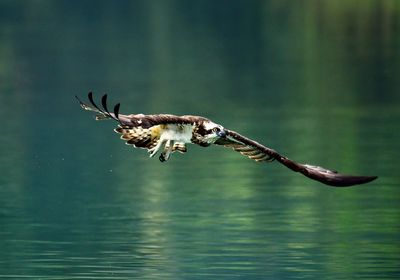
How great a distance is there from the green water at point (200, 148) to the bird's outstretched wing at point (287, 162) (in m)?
1.44

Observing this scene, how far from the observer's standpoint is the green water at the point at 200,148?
20.2 metres

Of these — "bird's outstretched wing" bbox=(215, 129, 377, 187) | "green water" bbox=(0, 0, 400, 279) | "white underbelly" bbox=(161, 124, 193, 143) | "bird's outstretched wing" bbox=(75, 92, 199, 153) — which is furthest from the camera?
"green water" bbox=(0, 0, 400, 279)

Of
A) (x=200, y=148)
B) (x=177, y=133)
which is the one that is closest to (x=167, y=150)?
(x=177, y=133)

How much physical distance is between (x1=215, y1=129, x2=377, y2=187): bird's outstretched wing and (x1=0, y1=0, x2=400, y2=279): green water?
Result: 1.44m

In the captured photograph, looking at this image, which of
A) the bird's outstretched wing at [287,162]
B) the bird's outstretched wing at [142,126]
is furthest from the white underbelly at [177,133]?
the bird's outstretched wing at [287,162]

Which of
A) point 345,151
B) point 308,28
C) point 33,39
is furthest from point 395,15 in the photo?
point 345,151

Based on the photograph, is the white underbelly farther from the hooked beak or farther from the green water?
the green water

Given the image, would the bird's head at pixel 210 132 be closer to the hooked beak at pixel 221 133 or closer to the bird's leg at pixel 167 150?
the hooked beak at pixel 221 133

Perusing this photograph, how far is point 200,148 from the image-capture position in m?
31.9

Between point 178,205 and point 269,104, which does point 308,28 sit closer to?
point 269,104

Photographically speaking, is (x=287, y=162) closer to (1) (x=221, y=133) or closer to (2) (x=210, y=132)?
(1) (x=221, y=133)

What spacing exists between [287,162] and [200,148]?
14649mm

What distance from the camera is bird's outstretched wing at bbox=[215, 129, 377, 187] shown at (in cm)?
1672

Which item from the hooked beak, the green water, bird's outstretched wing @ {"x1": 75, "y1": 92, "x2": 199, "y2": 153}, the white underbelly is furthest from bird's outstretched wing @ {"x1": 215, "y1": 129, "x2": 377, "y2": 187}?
the green water
